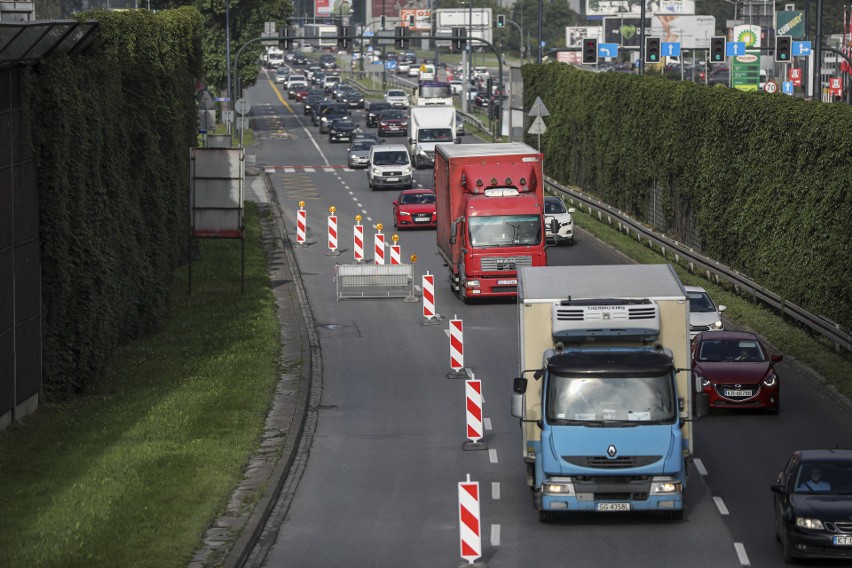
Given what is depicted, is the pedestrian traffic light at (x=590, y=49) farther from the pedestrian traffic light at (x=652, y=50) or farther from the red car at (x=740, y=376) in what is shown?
the red car at (x=740, y=376)

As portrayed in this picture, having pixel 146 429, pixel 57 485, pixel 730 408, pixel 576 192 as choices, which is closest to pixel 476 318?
pixel 730 408

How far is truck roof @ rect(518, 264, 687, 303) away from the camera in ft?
68.0

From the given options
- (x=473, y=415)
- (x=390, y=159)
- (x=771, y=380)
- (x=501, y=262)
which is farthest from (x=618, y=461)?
(x=390, y=159)

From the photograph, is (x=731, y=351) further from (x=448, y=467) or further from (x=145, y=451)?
(x=145, y=451)

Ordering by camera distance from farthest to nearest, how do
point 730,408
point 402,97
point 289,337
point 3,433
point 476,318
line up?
point 402,97 → point 476,318 → point 289,337 → point 730,408 → point 3,433

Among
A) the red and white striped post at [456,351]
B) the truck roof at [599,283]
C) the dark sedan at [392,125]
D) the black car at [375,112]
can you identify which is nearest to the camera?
the truck roof at [599,283]

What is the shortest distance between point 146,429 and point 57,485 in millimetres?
4091

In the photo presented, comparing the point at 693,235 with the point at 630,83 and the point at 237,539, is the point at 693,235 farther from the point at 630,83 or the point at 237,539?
the point at 237,539

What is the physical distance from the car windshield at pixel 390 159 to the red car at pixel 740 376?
41.4 m

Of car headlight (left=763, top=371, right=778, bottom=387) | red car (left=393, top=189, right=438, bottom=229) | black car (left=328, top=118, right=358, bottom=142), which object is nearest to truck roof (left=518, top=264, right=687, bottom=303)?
car headlight (left=763, top=371, right=778, bottom=387)

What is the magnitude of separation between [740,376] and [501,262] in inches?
515

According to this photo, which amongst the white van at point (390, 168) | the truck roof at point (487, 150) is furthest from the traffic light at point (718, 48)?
the truck roof at point (487, 150)

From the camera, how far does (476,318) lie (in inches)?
1505

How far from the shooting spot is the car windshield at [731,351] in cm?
2831
